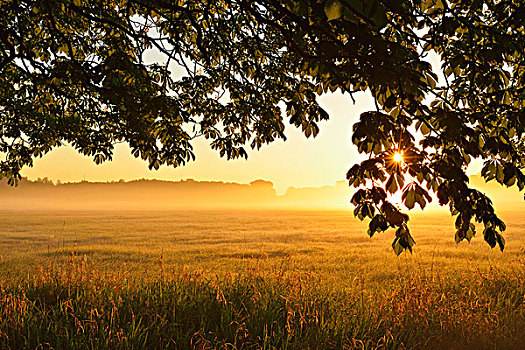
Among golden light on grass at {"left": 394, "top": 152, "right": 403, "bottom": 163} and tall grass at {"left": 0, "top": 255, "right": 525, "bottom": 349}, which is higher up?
golden light on grass at {"left": 394, "top": 152, "right": 403, "bottom": 163}

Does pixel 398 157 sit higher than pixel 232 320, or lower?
higher

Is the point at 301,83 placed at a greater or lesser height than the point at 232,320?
greater

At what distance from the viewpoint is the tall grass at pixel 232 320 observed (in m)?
4.83

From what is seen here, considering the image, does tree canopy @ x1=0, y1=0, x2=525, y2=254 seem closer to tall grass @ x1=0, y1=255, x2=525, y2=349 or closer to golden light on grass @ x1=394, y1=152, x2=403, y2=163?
golden light on grass @ x1=394, y1=152, x2=403, y2=163

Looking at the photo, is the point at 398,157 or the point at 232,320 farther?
the point at 232,320

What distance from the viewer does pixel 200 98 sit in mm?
8445

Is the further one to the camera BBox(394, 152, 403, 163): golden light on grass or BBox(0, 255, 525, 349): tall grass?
BBox(0, 255, 525, 349): tall grass

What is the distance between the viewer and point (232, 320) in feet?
18.4

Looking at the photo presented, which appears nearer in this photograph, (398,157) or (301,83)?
(398,157)

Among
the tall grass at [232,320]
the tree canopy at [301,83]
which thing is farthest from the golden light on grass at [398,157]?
the tall grass at [232,320]

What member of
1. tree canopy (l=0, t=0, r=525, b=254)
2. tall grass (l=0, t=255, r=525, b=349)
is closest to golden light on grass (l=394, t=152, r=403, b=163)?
tree canopy (l=0, t=0, r=525, b=254)

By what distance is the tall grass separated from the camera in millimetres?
4828

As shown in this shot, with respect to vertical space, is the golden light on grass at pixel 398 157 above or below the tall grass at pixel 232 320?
above

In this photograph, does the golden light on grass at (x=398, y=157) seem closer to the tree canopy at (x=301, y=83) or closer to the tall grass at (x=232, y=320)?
the tree canopy at (x=301, y=83)
